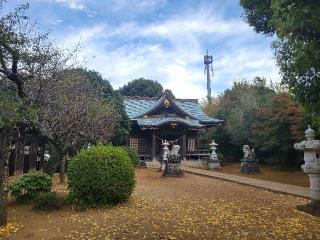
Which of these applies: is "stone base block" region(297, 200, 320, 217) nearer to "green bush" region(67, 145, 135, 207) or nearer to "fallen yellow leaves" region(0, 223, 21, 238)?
"green bush" region(67, 145, 135, 207)

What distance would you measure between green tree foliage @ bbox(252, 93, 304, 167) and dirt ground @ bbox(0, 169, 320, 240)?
7.13 metres

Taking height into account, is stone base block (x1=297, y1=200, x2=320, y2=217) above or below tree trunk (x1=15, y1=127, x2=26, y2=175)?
below

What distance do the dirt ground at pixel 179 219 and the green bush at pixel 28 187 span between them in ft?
1.11

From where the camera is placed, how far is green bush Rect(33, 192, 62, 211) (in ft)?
34.0

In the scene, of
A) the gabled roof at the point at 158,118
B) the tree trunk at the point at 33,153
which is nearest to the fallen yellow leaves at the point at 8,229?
the tree trunk at the point at 33,153

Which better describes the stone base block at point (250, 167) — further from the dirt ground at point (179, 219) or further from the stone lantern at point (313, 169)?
the stone lantern at point (313, 169)

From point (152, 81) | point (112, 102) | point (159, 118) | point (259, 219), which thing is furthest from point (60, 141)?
point (152, 81)

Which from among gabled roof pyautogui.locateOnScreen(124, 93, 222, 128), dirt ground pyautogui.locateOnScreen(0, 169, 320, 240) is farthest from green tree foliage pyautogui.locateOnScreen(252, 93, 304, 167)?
gabled roof pyautogui.locateOnScreen(124, 93, 222, 128)

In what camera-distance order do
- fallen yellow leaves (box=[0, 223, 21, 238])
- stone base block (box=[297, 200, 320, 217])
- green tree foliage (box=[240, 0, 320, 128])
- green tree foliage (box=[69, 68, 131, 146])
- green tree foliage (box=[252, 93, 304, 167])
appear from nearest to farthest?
green tree foliage (box=[240, 0, 320, 128])
fallen yellow leaves (box=[0, 223, 21, 238])
stone base block (box=[297, 200, 320, 217])
green tree foliage (box=[252, 93, 304, 167])
green tree foliage (box=[69, 68, 131, 146])

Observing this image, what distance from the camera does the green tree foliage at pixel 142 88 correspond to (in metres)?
57.0

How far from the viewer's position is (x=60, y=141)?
14781 mm

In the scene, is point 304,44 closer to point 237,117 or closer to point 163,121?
point 237,117

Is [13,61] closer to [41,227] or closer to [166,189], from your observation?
[41,227]

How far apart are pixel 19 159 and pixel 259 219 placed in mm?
14998
